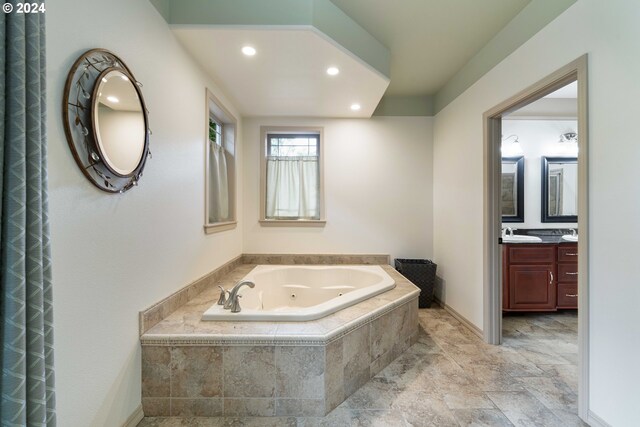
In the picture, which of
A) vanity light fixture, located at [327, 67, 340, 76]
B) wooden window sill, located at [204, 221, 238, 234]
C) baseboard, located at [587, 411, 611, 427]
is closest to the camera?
baseboard, located at [587, 411, 611, 427]

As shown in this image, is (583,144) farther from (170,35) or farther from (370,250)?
(170,35)

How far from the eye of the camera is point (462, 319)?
2.72m

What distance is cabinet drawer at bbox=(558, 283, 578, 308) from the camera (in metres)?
2.91

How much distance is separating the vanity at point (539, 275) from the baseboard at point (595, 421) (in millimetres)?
1564

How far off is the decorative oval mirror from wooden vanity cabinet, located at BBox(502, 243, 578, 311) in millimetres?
3405

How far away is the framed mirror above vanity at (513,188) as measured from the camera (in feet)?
11.1

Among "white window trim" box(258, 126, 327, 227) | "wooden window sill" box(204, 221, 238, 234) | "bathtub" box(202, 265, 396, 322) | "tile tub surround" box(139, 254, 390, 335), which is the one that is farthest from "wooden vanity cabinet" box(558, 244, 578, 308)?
"wooden window sill" box(204, 221, 238, 234)

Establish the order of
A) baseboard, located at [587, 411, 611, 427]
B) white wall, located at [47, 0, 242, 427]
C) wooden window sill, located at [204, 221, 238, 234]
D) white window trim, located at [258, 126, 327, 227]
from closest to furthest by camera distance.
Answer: white wall, located at [47, 0, 242, 427]
baseboard, located at [587, 411, 611, 427]
wooden window sill, located at [204, 221, 238, 234]
white window trim, located at [258, 126, 327, 227]

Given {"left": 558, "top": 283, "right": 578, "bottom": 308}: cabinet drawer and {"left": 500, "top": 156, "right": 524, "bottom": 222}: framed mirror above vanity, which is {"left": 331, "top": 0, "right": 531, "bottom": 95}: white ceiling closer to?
{"left": 500, "top": 156, "right": 524, "bottom": 222}: framed mirror above vanity

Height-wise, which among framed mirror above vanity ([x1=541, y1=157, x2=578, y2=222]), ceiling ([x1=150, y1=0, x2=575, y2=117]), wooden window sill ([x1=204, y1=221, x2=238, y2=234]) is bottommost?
wooden window sill ([x1=204, y1=221, x2=238, y2=234])

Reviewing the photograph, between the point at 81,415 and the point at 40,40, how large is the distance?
1.40 meters

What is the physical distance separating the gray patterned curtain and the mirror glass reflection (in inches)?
15.3

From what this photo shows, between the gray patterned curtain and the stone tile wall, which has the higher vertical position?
the gray patterned curtain

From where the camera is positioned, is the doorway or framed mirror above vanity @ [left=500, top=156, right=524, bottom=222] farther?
framed mirror above vanity @ [left=500, top=156, right=524, bottom=222]
